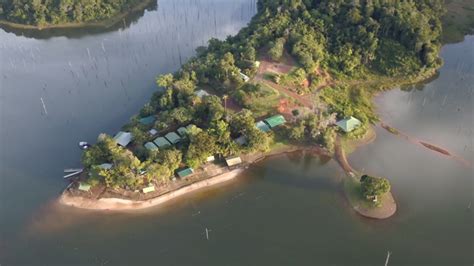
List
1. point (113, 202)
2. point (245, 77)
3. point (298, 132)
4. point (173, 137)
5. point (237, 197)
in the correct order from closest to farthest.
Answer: point (113, 202) → point (237, 197) → point (173, 137) → point (298, 132) → point (245, 77)

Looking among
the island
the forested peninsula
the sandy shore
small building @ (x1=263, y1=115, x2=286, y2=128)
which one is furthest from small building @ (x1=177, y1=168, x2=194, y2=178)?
the forested peninsula

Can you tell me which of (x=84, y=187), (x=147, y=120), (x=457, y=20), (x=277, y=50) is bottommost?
(x=84, y=187)

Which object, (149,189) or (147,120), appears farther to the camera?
(147,120)

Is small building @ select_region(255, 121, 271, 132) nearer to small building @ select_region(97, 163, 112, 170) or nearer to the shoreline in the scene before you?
the shoreline

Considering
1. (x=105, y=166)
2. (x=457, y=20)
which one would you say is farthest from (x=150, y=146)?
(x=457, y=20)

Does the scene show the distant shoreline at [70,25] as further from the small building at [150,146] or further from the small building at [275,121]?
the small building at [275,121]

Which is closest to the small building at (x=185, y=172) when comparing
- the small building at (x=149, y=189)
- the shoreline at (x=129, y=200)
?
the shoreline at (x=129, y=200)

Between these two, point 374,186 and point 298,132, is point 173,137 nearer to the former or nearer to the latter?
point 298,132
